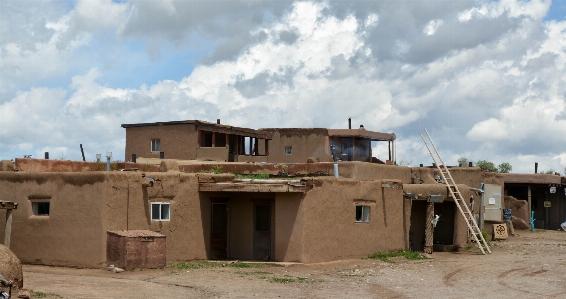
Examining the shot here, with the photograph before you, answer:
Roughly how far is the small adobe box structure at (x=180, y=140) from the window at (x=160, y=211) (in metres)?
12.6

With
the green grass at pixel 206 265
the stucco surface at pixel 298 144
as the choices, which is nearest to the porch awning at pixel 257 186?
the green grass at pixel 206 265

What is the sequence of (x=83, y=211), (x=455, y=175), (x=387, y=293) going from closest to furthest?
(x=387, y=293)
(x=83, y=211)
(x=455, y=175)

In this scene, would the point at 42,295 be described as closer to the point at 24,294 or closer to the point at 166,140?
the point at 24,294

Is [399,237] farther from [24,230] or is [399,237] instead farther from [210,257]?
[24,230]

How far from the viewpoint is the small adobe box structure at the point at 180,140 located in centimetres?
3416

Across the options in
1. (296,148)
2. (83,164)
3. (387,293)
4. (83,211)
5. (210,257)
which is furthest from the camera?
(296,148)

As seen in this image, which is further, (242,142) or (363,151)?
(363,151)

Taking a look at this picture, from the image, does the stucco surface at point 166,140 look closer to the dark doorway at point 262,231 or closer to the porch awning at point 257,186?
the dark doorway at point 262,231

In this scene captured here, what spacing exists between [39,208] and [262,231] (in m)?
6.73

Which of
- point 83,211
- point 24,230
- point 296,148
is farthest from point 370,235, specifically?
point 296,148

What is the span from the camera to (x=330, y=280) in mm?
18812

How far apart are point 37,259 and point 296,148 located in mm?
22769

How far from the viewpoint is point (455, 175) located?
3362 centimetres

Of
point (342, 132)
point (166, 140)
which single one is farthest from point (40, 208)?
point (342, 132)
